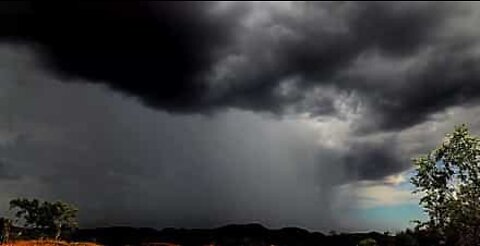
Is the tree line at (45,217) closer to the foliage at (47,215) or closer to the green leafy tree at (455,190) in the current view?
the foliage at (47,215)

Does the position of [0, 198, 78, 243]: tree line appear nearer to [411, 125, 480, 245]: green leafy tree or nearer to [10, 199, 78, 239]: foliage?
[10, 199, 78, 239]: foliage

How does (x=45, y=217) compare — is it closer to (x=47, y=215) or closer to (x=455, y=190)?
(x=47, y=215)

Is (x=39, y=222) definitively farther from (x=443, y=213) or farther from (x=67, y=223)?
(x=443, y=213)

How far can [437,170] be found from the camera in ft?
165

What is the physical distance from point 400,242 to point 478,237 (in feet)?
302

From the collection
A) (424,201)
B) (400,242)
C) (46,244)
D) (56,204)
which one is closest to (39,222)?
(56,204)

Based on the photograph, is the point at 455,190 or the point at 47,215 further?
the point at 47,215

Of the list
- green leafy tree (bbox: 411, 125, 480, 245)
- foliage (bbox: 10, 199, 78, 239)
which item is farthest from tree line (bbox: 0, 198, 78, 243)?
green leafy tree (bbox: 411, 125, 480, 245)

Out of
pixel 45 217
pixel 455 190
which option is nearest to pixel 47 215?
pixel 45 217

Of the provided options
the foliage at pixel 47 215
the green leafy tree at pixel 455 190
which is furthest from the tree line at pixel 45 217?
the green leafy tree at pixel 455 190

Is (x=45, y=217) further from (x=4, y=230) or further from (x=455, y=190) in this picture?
(x=455, y=190)

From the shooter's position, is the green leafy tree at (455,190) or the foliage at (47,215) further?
the foliage at (47,215)

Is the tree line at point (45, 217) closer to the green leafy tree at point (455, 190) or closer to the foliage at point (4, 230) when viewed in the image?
the foliage at point (4, 230)

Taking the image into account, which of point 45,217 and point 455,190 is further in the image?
point 45,217
